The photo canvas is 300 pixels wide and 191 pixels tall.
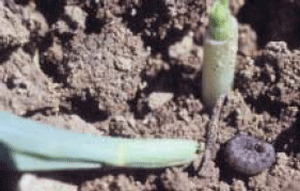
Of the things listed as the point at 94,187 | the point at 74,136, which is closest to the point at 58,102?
the point at 74,136

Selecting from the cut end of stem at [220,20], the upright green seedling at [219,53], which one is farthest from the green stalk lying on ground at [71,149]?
the cut end of stem at [220,20]

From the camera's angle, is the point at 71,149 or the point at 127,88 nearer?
the point at 71,149

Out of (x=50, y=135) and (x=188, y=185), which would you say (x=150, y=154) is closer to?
(x=188, y=185)

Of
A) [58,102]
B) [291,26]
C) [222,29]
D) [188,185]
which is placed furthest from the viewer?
[291,26]

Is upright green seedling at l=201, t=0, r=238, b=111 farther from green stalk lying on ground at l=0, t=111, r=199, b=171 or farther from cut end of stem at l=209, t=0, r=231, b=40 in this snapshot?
green stalk lying on ground at l=0, t=111, r=199, b=171

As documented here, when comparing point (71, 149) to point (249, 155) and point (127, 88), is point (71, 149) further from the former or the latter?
point (249, 155)

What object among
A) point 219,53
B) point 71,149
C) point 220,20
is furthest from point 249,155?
point 71,149
